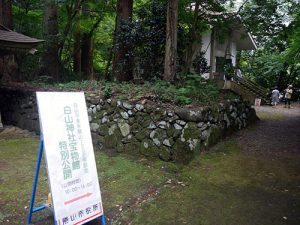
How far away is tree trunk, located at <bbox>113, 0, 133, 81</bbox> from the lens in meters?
9.12

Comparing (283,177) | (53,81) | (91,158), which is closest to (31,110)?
(53,81)

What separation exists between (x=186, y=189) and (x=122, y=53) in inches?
235

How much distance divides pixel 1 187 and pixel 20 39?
550 centimetres

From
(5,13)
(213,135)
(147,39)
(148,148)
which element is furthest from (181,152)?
(5,13)

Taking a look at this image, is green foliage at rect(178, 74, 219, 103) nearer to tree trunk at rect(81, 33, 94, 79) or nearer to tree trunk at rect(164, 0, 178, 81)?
tree trunk at rect(164, 0, 178, 81)

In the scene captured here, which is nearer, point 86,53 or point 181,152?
point 181,152

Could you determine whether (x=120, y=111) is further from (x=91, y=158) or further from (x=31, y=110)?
(x=31, y=110)

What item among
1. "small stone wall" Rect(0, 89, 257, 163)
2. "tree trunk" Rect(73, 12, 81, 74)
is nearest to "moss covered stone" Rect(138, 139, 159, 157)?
"small stone wall" Rect(0, 89, 257, 163)

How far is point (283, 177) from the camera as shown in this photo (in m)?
4.84

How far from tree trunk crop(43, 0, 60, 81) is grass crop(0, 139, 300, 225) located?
620 cm

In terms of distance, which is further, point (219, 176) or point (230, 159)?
point (230, 159)

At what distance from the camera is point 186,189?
4.36m

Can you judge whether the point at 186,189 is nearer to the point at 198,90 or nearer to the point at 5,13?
the point at 198,90

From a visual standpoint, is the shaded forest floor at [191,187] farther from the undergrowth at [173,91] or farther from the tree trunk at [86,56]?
the tree trunk at [86,56]
